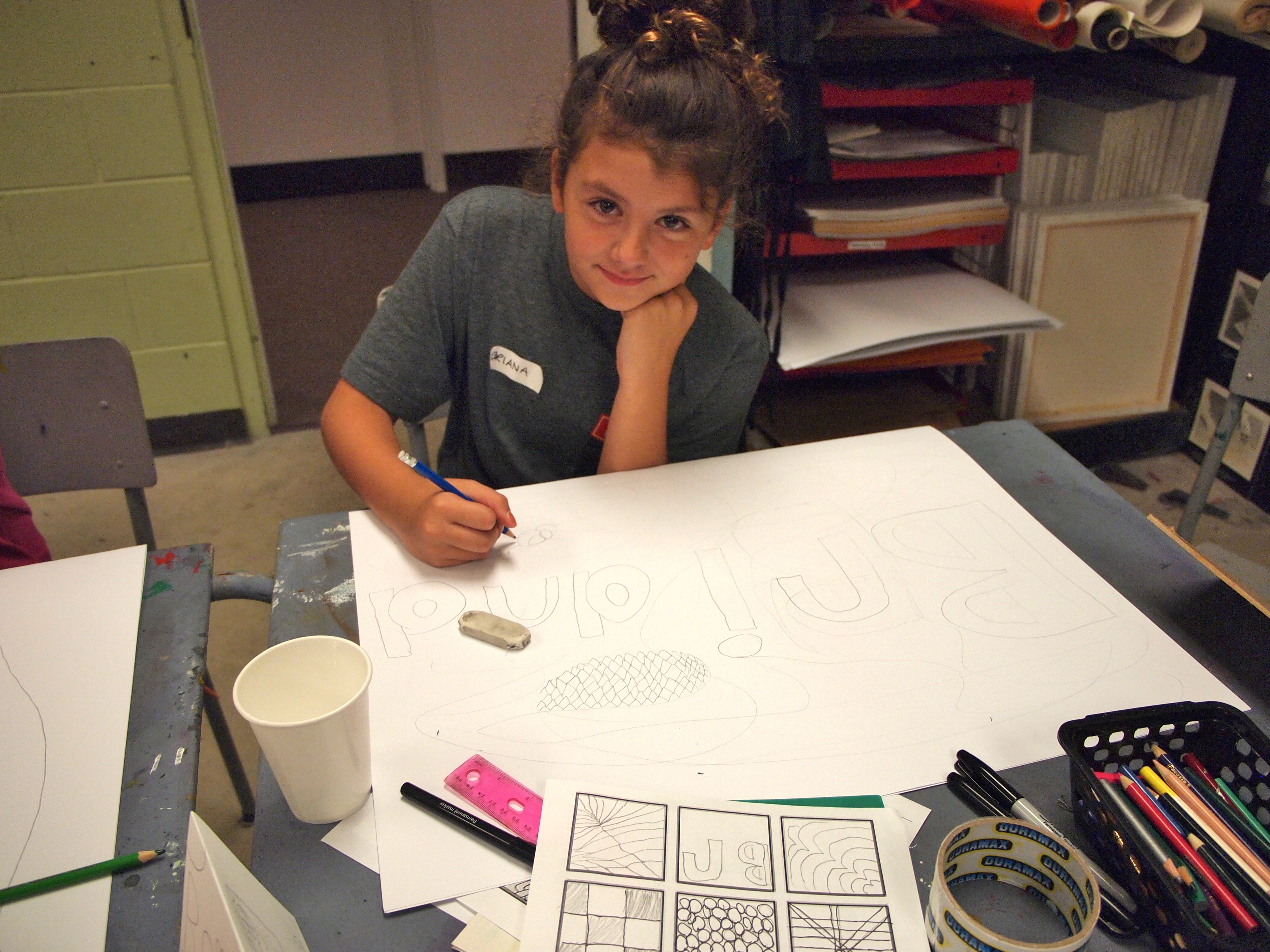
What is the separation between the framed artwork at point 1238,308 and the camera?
2.04 metres

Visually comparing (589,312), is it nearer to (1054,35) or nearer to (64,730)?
(64,730)

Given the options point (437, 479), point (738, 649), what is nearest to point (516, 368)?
point (437, 479)

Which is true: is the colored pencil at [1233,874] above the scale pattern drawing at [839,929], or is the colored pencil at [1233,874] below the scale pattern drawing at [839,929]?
above

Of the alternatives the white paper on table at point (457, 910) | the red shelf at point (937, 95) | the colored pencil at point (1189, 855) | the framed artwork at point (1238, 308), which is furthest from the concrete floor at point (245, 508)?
the colored pencil at point (1189, 855)

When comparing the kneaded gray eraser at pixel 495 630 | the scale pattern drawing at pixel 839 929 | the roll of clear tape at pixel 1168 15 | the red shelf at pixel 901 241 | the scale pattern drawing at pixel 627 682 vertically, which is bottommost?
the scale pattern drawing at pixel 839 929

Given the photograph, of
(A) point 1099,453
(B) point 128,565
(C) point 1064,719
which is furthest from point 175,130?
(A) point 1099,453

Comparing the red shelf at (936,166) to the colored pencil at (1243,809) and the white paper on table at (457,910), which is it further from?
the white paper on table at (457,910)

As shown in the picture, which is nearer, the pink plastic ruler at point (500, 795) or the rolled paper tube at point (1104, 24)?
the pink plastic ruler at point (500, 795)

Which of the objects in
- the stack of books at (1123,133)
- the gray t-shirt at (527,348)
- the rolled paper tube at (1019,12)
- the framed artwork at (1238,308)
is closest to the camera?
the gray t-shirt at (527,348)

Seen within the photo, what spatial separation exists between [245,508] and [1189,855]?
199cm

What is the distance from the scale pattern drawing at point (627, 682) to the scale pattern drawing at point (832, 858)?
0.14 m

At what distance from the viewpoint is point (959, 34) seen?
5.16ft

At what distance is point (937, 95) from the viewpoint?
5.18 ft

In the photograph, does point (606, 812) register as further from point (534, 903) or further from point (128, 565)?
point (128, 565)
